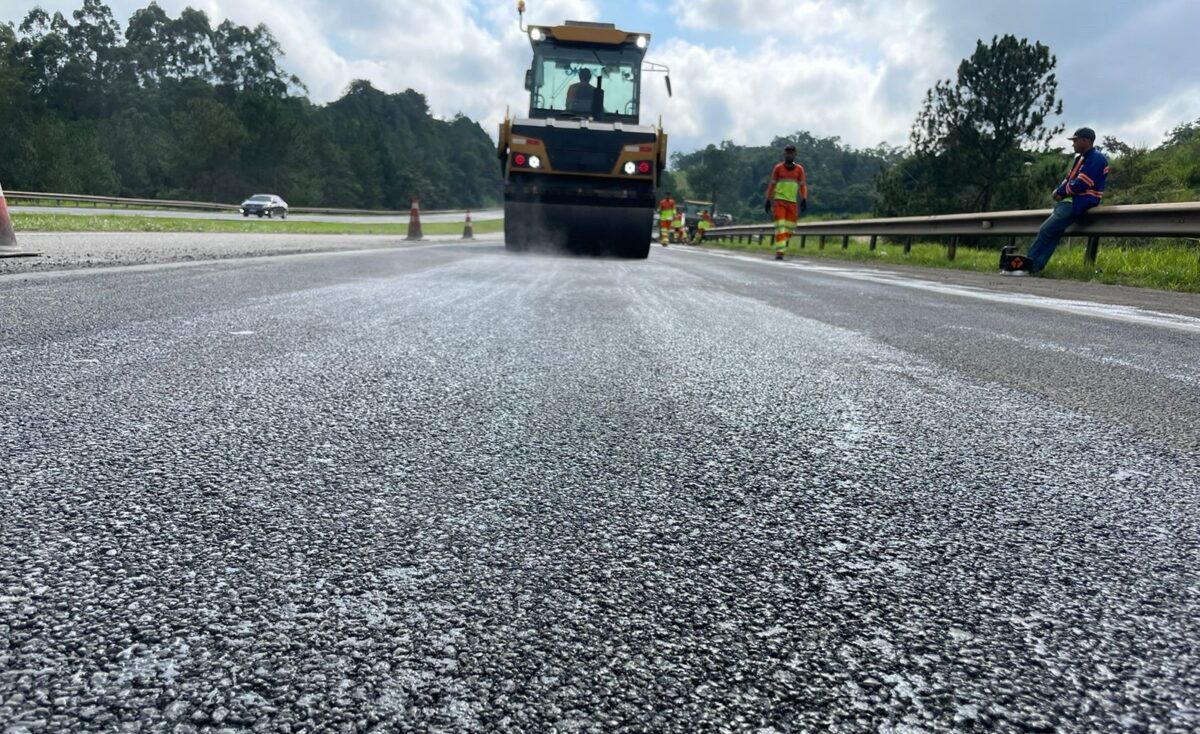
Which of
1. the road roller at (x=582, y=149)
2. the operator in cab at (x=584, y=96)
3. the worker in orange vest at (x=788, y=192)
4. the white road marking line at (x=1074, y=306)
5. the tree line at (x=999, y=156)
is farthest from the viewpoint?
the tree line at (x=999, y=156)

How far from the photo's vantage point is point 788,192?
1302 centimetres

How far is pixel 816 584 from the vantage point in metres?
1.08

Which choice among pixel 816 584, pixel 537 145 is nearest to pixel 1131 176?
pixel 537 145

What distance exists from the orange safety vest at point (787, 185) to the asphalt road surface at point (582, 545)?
35.1 ft

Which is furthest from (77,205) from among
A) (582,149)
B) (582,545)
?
(582,545)

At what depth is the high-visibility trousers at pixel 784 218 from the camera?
517 inches

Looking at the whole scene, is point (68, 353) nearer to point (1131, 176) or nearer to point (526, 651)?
point (526, 651)

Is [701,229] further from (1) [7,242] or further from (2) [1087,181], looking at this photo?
(1) [7,242]

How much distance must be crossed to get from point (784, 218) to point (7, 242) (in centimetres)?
1055

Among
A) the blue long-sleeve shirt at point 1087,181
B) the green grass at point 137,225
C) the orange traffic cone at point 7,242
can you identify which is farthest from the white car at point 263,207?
the blue long-sleeve shirt at point 1087,181

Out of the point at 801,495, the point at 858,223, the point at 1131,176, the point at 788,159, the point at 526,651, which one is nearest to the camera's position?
the point at 526,651

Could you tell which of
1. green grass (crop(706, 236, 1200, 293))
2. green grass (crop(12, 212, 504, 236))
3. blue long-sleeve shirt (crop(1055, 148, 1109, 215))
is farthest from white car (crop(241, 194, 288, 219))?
blue long-sleeve shirt (crop(1055, 148, 1109, 215))

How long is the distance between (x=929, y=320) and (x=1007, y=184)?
1071 inches

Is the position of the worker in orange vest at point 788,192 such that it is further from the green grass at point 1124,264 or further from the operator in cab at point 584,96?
the operator in cab at point 584,96
